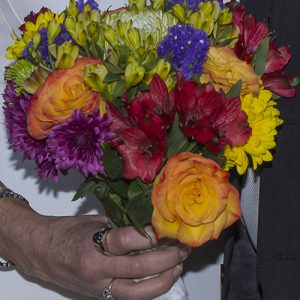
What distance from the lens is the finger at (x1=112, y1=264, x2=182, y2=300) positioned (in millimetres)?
1027

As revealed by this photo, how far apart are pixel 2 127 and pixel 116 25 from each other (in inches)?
20.5

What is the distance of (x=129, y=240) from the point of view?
3.23ft

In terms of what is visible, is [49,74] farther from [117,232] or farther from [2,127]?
[2,127]

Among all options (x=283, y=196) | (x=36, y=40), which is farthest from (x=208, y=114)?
(x=283, y=196)

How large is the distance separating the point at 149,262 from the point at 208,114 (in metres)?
0.25

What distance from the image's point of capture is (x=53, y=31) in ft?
3.05

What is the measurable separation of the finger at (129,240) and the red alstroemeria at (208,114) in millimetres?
178

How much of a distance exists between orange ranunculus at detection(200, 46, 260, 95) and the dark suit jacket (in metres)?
0.23

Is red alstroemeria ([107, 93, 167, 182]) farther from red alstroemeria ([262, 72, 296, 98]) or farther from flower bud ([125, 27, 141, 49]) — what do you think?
red alstroemeria ([262, 72, 296, 98])

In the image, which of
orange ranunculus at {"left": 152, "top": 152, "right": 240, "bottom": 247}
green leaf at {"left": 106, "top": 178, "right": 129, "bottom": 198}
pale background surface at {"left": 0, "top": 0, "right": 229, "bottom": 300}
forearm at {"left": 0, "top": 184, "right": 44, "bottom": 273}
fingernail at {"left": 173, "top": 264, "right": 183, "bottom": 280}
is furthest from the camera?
pale background surface at {"left": 0, "top": 0, "right": 229, "bottom": 300}

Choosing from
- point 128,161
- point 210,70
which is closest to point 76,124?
point 128,161

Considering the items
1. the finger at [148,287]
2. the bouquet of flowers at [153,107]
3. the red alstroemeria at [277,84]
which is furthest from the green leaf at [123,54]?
the finger at [148,287]

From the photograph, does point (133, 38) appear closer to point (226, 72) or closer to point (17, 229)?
point (226, 72)

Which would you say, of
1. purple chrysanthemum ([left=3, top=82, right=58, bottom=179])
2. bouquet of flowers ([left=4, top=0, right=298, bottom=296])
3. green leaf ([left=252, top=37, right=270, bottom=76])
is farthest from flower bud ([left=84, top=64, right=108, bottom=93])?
green leaf ([left=252, top=37, right=270, bottom=76])
